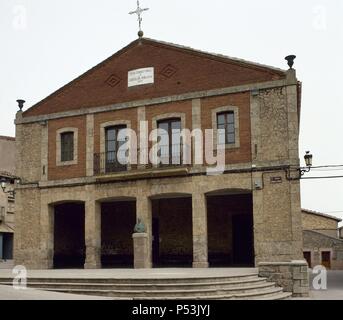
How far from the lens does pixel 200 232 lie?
1869 centimetres

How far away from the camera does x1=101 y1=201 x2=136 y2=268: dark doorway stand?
22.6 m

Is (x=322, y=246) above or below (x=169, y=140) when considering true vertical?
below

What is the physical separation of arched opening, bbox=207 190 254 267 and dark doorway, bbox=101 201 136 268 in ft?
12.2

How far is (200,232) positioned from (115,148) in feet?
16.5

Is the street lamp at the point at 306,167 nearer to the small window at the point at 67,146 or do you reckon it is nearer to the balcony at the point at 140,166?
the balcony at the point at 140,166

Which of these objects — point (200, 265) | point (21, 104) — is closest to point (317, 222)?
point (200, 265)

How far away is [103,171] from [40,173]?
10.5 feet

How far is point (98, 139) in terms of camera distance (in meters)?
21.0

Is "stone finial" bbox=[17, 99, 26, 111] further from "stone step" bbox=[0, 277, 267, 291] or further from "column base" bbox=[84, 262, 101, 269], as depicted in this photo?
"stone step" bbox=[0, 277, 267, 291]

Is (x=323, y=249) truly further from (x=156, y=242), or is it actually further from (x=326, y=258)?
(x=156, y=242)

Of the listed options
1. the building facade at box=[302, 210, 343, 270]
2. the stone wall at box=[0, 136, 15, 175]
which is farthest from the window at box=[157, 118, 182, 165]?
the building facade at box=[302, 210, 343, 270]

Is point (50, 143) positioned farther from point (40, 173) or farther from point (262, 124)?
point (262, 124)
